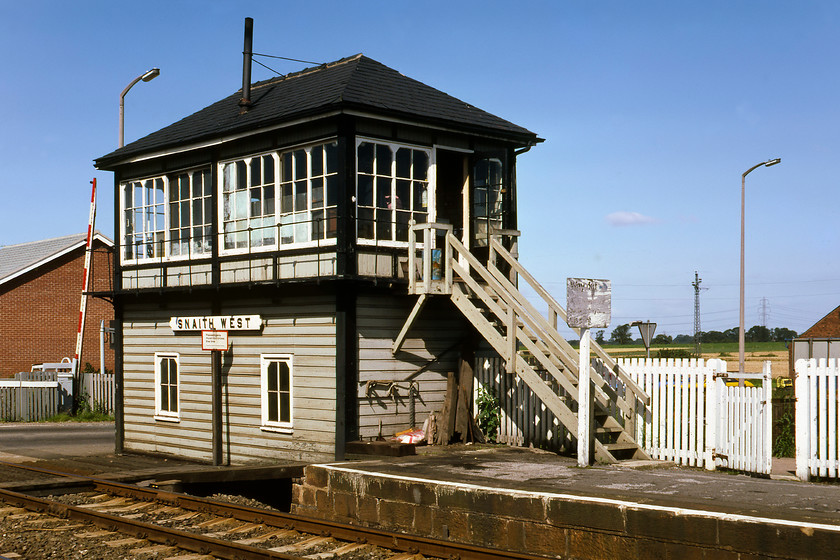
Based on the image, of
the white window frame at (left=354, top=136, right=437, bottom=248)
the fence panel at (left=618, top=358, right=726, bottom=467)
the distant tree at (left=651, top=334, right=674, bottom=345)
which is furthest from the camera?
the distant tree at (left=651, top=334, right=674, bottom=345)

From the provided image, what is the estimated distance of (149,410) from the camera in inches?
760

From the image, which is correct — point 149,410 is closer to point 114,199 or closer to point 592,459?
point 114,199

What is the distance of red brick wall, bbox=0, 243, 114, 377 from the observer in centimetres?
3738

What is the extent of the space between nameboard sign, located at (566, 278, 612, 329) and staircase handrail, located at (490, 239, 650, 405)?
0.90 ft

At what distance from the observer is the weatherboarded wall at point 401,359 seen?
1473 cm

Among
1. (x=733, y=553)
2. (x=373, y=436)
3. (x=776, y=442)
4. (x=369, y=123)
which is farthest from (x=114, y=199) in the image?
(x=733, y=553)

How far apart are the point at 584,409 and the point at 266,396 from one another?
21.5 ft

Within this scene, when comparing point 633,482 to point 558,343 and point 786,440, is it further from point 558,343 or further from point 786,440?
point 786,440

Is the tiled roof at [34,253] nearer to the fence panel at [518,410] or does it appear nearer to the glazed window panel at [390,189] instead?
the glazed window panel at [390,189]

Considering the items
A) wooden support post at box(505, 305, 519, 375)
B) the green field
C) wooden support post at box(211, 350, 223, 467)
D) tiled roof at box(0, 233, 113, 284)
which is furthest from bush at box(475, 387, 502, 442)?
the green field

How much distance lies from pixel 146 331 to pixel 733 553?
1453cm

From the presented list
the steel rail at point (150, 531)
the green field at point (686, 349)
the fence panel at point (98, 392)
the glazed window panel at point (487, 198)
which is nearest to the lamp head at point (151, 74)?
the fence panel at point (98, 392)

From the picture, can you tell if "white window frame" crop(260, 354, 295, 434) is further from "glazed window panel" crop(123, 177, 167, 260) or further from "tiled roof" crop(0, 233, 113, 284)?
"tiled roof" crop(0, 233, 113, 284)

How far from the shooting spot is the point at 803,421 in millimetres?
11539
